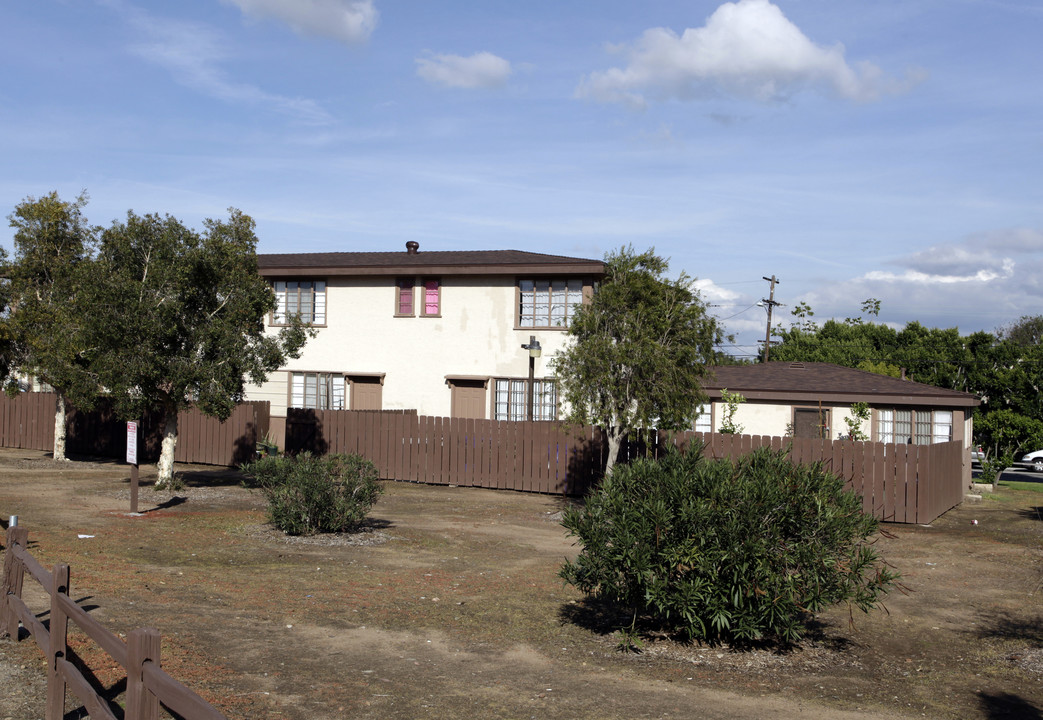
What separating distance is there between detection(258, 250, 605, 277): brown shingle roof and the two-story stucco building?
0.04 metres

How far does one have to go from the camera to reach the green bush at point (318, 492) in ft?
49.4

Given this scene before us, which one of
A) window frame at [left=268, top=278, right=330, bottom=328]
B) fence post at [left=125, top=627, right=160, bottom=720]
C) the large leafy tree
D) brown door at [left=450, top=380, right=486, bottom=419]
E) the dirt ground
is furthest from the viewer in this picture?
window frame at [left=268, top=278, right=330, bottom=328]

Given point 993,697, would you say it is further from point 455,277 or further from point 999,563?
point 455,277

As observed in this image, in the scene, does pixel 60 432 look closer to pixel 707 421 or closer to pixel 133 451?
pixel 133 451

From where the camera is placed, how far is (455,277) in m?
28.3

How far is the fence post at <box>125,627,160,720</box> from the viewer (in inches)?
194

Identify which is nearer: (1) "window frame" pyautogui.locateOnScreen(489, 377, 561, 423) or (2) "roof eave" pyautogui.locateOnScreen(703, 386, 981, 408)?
(2) "roof eave" pyautogui.locateOnScreen(703, 386, 981, 408)

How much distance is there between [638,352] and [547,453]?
6.48 metres

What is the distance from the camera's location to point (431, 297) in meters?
28.8

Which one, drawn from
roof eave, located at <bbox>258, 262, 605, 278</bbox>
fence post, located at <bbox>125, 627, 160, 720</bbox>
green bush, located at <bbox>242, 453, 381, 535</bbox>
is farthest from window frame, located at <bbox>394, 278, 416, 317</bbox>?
fence post, located at <bbox>125, 627, 160, 720</bbox>

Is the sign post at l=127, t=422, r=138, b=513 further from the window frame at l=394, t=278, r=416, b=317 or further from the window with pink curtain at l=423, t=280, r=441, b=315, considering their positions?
the window with pink curtain at l=423, t=280, r=441, b=315

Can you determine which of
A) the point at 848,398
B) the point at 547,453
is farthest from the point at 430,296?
the point at 848,398

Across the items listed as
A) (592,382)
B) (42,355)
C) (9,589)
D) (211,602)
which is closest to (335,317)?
(42,355)

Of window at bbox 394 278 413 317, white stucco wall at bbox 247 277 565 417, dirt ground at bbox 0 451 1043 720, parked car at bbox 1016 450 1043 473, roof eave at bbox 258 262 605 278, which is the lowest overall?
dirt ground at bbox 0 451 1043 720
